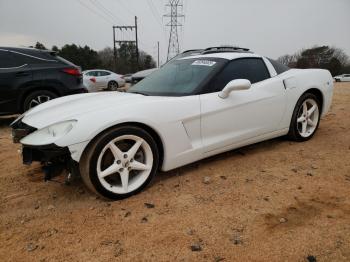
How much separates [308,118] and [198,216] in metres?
2.67

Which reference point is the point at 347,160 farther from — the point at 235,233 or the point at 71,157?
the point at 71,157

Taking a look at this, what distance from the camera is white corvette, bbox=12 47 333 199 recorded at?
8.50ft

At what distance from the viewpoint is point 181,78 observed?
3506 millimetres

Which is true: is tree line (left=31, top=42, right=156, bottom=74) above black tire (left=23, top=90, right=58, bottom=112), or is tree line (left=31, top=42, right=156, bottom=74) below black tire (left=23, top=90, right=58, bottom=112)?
above

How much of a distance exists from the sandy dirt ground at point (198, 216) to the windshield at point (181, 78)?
2.90 feet

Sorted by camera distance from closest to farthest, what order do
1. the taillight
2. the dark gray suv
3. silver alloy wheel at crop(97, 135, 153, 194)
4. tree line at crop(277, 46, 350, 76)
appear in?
silver alloy wheel at crop(97, 135, 153, 194), the dark gray suv, the taillight, tree line at crop(277, 46, 350, 76)

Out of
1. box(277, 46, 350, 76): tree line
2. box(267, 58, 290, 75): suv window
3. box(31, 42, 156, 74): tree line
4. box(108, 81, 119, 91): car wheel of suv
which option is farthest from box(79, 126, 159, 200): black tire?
box(277, 46, 350, 76): tree line

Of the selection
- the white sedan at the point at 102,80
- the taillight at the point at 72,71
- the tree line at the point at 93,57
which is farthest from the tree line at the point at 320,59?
the taillight at the point at 72,71

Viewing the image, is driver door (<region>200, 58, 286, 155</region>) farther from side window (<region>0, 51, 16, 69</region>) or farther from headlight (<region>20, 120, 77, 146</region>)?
side window (<region>0, 51, 16, 69</region>)

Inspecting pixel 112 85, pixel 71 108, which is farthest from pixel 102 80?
pixel 71 108

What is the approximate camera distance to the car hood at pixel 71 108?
8.94 ft

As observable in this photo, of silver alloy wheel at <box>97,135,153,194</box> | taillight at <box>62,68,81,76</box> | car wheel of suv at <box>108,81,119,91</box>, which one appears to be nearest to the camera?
silver alloy wheel at <box>97,135,153,194</box>

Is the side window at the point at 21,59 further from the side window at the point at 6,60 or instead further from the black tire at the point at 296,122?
the black tire at the point at 296,122

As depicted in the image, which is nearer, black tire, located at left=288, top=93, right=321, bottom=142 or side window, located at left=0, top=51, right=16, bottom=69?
black tire, located at left=288, top=93, right=321, bottom=142
